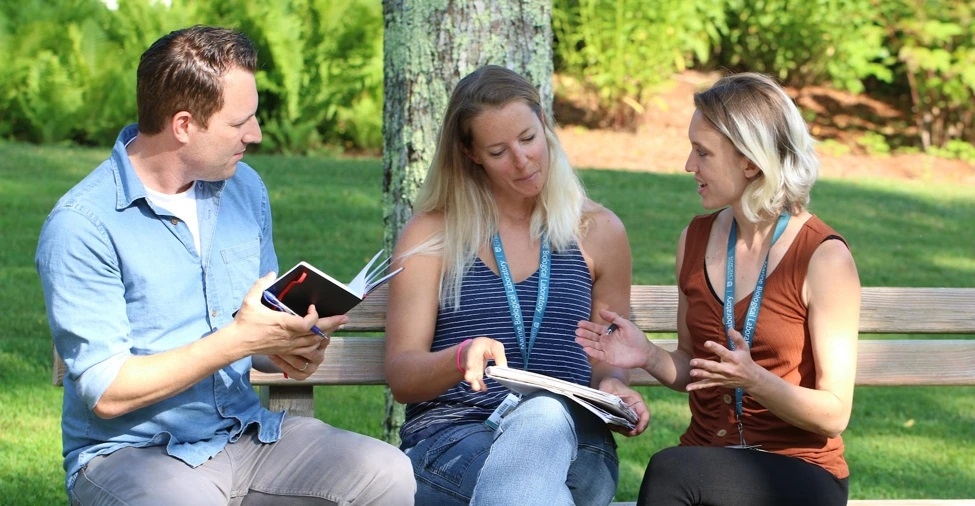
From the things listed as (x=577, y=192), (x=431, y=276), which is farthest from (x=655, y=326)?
(x=431, y=276)

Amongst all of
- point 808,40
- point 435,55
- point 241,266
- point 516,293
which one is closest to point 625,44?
point 808,40

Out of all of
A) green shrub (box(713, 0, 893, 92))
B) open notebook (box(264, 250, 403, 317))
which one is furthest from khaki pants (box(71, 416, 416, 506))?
green shrub (box(713, 0, 893, 92))

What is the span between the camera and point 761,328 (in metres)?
3.38

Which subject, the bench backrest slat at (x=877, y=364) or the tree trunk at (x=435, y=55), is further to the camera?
the tree trunk at (x=435, y=55)

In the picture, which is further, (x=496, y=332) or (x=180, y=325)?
(x=496, y=332)

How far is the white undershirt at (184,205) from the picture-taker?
321 cm

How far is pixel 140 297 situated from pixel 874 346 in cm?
221

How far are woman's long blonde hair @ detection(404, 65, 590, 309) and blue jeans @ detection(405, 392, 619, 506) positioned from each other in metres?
0.46

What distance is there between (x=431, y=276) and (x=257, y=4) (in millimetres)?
8548

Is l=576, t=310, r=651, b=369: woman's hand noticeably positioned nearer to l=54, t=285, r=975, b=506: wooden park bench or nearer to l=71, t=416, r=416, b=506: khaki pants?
l=54, t=285, r=975, b=506: wooden park bench

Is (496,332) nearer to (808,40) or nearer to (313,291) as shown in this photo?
(313,291)

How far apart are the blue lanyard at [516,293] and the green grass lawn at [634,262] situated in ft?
4.93

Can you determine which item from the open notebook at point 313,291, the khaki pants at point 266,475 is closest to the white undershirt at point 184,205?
the open notebook at point 313,291

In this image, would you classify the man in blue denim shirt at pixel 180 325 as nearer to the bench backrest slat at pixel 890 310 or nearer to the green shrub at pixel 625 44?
the bench backrest slat at pixel 890 310
